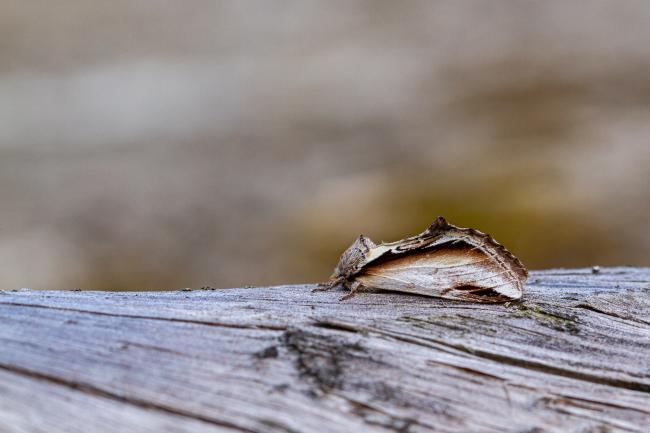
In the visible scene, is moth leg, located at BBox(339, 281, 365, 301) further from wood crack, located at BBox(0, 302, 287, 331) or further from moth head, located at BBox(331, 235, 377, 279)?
wood crack, located at BBox(0, 302, 287, 331)

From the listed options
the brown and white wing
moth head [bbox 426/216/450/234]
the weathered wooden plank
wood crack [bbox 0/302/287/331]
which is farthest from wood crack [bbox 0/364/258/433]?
moth head [bbox 426/216/450/234]

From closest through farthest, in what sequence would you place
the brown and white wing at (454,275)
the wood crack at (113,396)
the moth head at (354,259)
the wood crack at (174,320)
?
the wood crack at (113,396), the wood crack at (174,320), the brown and white wing at (454,275), the moth head at (354,259)

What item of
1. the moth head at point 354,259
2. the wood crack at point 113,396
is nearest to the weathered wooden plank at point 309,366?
the wood crack at point 113,396

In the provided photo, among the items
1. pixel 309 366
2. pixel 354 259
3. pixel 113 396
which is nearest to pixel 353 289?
pixel 354 259

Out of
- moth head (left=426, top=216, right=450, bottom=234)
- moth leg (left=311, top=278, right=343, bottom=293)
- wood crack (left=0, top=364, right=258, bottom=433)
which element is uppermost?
moth head (left=426, top=216, right=450, bottom=234)

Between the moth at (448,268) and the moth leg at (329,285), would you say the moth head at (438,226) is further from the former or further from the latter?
the moth leg at (329,285)

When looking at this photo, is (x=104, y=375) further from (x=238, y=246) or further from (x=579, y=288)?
(x=238, y=246)

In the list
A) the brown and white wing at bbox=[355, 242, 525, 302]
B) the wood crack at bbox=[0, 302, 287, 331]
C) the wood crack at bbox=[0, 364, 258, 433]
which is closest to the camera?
the wood crack at bbox=[0, 364, 258, 433]
